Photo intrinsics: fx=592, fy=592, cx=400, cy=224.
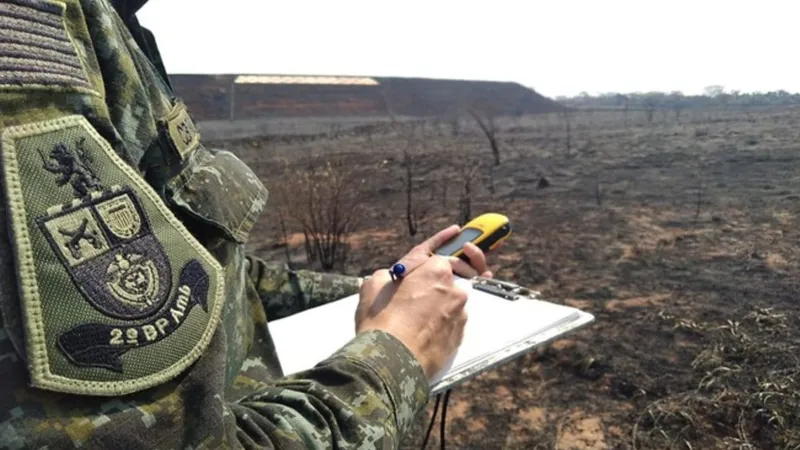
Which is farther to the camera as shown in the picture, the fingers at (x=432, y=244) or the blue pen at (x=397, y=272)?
the fingers at (x=432, y=244)

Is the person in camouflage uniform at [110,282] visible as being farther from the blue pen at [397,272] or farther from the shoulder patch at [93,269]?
the blue pen at [397,272]

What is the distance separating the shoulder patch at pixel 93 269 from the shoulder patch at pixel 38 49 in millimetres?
42

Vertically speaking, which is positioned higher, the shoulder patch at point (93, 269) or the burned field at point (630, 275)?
the shoulder patch at point (93, 269)

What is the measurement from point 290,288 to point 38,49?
3.23 ft

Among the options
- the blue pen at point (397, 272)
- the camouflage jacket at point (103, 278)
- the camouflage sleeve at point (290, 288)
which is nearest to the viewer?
the camouflage jacket at point (103, 278)

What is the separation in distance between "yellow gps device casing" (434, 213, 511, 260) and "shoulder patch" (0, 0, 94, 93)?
93 centimetres

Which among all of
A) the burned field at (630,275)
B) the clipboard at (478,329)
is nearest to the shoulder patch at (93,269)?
the clipboard at (478,329)

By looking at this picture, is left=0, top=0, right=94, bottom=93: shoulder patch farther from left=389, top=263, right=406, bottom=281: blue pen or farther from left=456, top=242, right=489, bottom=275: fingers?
left=456, top=242, right=489, bottom=275: fingers

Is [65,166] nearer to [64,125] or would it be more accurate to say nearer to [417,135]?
[64,125]

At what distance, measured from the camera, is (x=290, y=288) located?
1485 mm

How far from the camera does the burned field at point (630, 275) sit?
9.21ft

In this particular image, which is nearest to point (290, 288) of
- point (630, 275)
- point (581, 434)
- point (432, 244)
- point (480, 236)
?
point (432, 244)

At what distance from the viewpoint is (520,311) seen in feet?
4.22

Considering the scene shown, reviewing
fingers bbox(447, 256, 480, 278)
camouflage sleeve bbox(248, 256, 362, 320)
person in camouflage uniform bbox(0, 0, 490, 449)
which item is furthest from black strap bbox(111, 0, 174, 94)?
fingers bbox(447, 256, 480, 278)
